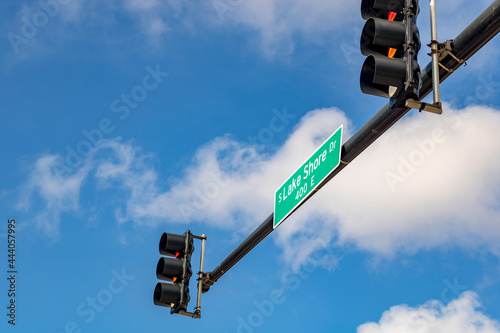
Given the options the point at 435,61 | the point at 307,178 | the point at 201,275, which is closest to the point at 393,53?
the point at 435,61

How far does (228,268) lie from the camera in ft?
29.8

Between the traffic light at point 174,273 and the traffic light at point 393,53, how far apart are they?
4.78 m

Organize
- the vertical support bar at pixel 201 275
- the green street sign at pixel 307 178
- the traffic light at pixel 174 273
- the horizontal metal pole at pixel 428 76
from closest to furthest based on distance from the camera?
1. the horizontal metal pole at pixel 428 76
2. the green street sign at pixel 307 178
3. the traffic light at pixel 174 273
4. the vertical support bar at pixel 201 275

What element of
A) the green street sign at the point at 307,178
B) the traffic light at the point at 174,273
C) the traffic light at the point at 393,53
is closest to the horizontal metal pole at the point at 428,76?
the green street sign at the point at 307,178

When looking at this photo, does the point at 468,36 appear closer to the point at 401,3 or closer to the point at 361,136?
the point at 401,3

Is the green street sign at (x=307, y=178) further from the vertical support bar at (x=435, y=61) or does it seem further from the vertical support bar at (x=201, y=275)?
the vertical support bar at (x=201, y=275)

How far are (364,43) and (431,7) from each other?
617mm

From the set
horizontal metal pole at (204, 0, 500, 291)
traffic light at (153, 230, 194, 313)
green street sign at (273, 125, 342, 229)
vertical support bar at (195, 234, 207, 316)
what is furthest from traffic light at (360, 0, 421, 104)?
vertical support bar at (195, 234, 207, 316)

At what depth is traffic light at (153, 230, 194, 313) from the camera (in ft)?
30.0

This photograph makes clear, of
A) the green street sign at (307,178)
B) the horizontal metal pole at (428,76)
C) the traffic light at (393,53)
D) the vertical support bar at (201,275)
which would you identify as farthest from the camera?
the vertical support bar at (201,275)

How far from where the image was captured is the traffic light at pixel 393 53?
515 cm

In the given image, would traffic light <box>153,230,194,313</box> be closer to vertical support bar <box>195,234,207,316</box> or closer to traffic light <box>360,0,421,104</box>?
vertical support bar <box>195,234,207,316</box>

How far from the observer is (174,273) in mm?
9188

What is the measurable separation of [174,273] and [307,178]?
9.40ft
